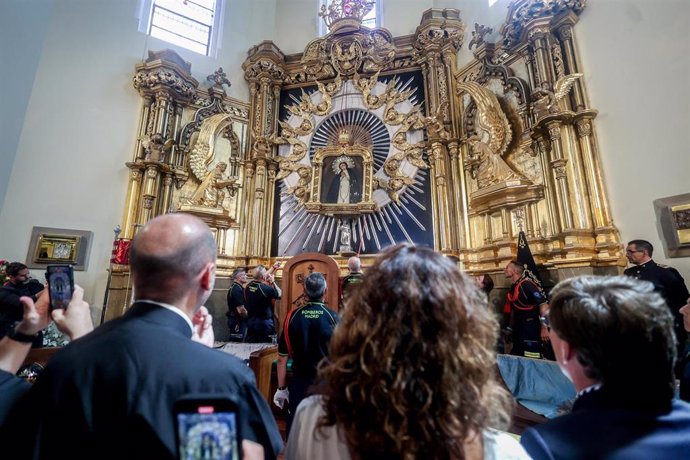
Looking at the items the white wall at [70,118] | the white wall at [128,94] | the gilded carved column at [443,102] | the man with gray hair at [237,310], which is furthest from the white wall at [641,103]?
the white wall at [70,118]

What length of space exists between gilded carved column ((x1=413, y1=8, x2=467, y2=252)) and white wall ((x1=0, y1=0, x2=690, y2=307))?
1.41 ft

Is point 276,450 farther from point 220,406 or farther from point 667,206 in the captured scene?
point 667,206

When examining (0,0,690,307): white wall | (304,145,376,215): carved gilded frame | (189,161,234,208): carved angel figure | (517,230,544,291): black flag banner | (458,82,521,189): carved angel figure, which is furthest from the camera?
(189,161,234,208): carved angel figure

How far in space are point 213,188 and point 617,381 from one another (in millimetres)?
6783

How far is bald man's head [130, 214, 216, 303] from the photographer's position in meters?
0.89

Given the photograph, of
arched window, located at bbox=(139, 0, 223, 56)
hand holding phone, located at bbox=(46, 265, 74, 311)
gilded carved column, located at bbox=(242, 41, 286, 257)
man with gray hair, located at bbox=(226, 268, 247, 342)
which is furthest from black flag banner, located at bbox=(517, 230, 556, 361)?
arched window, located at bbox=(139, 0, 223, 56)

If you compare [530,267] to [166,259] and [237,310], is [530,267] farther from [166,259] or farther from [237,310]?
[166,259]


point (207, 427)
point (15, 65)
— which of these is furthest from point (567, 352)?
point (15, 65)

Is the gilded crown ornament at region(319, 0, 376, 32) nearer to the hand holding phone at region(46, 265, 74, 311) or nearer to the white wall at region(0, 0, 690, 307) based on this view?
the white wall at region(0, 0, 690, 307)

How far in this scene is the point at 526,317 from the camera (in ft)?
12.1

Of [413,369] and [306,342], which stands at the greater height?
[413,369]

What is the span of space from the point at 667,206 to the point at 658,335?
3.99m

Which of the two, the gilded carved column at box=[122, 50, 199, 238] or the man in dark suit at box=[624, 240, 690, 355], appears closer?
the man in dark suit at box=[624, 240, 690, 355]

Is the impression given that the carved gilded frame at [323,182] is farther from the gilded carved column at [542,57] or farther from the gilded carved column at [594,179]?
the gilded carved column at [594,179]
